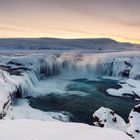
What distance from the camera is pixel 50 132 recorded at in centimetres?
849

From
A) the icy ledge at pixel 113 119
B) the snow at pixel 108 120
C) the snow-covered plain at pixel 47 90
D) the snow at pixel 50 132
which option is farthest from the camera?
the snow at pixel 108 120

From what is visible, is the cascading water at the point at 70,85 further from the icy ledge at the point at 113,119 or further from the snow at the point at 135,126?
the snow at the point at 135,126


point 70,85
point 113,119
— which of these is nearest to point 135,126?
point 113,119

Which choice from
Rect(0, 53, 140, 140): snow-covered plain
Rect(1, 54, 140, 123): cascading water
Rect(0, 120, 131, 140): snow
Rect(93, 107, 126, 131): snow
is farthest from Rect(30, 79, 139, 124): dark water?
Rect(0, 120, 131, 140): snow

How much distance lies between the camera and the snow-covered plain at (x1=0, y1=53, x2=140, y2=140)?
8484mm

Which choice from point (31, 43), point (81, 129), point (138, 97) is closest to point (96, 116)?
point (81, 129)

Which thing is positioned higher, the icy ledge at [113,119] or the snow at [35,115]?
the icy ledge at [113,119]

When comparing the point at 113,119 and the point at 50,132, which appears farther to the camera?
the point at 113,119

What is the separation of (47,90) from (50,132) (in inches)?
1188

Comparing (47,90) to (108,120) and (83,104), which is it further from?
(108,120)

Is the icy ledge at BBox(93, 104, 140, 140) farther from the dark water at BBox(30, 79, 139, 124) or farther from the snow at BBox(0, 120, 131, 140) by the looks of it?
the snow at BBox(0, 120, 131, 140)

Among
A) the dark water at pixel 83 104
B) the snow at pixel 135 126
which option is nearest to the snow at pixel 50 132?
the snow at pixel 135 126

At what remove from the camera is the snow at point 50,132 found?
26.1 feet

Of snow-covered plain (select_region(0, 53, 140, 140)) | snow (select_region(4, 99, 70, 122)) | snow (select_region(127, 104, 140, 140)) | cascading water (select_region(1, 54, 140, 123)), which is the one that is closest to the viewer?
snow-covered plain (select_region(0, 53, 140, 140))
